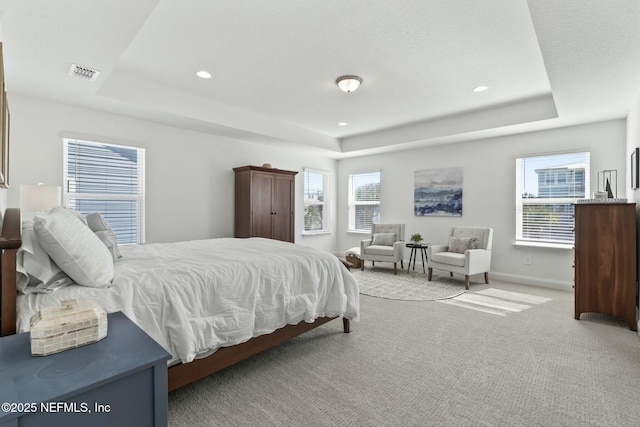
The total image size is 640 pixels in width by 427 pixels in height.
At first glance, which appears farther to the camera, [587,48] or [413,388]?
[587,48]

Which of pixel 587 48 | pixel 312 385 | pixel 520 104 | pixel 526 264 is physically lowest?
pixel 312 385

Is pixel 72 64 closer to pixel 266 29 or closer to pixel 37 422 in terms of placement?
pixel 266 29

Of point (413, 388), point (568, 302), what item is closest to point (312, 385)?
point (413, 388)

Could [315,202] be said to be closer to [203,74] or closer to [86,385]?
[203,74]

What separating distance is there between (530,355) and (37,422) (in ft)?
9.81

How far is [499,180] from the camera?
212 inches

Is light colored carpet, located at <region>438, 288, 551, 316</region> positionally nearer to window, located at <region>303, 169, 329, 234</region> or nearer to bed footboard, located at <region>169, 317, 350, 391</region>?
bed footboard, located at <region>169, 317, 350, 391</region>

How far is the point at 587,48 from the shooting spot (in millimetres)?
2447

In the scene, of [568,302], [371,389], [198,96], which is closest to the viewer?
[371,389]

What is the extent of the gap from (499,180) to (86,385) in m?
5.89

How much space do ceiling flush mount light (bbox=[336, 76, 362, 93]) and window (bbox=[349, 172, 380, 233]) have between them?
11.5 ft

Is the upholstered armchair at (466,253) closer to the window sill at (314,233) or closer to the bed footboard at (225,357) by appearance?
the window sill at (314,233)

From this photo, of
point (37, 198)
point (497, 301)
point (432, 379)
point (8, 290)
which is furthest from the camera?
point (497, 301)

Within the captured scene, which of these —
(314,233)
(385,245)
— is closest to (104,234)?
(385,245)
